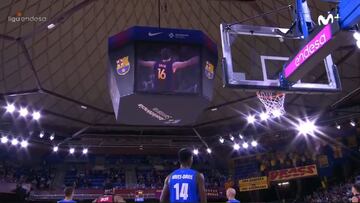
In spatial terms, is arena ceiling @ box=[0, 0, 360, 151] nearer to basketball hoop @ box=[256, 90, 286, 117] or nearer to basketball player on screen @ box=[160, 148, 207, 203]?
basketball hoop @ box=[256, 90, 286, 117]

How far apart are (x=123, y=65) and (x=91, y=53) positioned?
929 cm

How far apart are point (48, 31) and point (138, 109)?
873 cm

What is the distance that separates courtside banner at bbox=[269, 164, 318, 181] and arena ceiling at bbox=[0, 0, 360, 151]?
4324 mm

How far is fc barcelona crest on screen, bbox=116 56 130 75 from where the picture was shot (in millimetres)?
10703

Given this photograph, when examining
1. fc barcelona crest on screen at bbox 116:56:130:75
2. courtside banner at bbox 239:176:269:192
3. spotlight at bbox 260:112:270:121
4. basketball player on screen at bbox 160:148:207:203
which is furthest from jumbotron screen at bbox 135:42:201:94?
courtside banner at bbox 239:176:269:192

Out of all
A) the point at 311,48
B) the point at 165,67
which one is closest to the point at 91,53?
the point at 165,67

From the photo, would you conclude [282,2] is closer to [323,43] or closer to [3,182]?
[323,43]

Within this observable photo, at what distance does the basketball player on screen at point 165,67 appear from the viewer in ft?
34.6

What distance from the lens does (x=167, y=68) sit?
35.2 ft

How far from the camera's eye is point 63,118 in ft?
80.9

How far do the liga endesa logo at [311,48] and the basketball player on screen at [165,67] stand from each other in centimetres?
359

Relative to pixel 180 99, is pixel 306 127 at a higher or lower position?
higher

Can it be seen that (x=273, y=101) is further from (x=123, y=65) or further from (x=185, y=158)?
(x=185, y=158)

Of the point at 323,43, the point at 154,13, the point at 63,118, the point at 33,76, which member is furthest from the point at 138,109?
the point at 63,118
